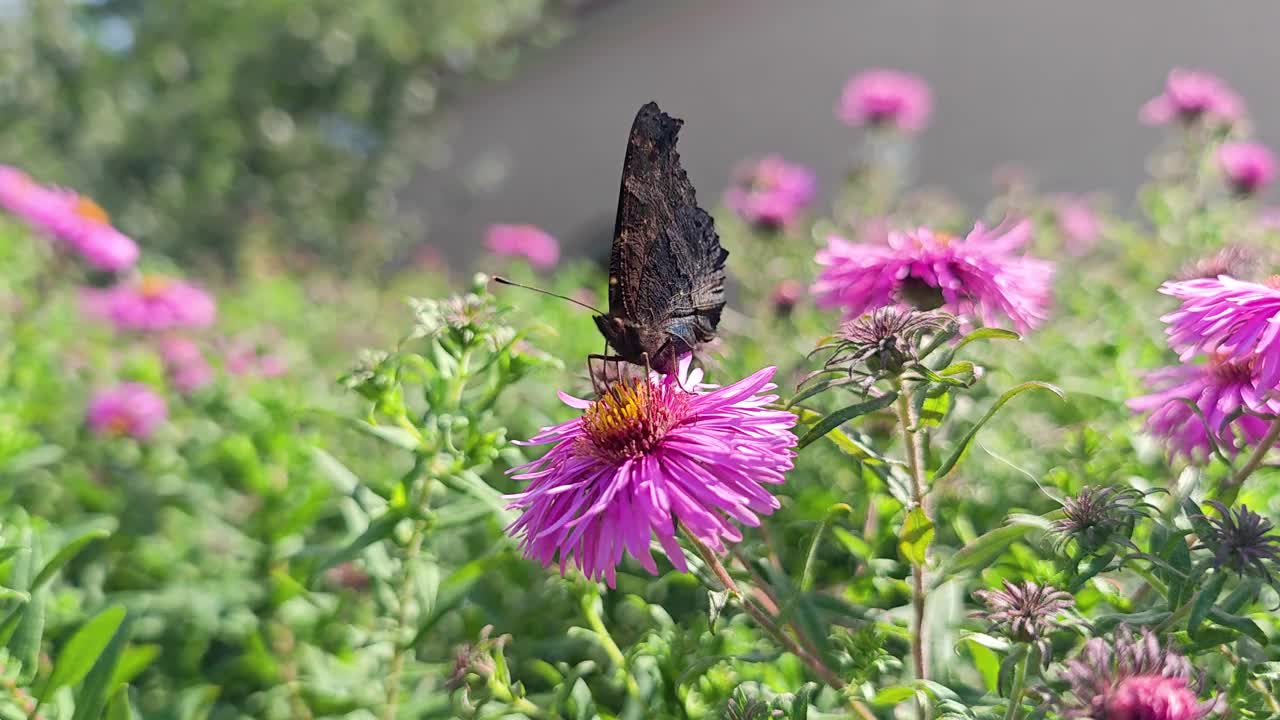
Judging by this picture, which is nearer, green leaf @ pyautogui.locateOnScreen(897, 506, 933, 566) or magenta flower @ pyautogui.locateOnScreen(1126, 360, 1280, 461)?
green leaf @ pyautogui.locateOnScreen(897, 506, 933, 566)

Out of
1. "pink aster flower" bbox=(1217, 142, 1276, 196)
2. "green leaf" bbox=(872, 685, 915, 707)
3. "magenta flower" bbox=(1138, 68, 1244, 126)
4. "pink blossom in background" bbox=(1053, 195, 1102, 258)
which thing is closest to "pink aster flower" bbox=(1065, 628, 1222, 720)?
"green leaf" bbox=(872, 685, 915, 707)

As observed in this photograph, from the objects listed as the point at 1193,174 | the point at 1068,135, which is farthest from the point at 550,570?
the point at 1068,135

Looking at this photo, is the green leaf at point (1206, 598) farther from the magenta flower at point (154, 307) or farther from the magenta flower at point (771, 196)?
the magenta flower at point (154, 307)

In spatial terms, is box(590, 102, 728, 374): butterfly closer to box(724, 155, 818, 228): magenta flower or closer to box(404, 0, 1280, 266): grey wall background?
box(724, 155, 818, 228): magenta flower

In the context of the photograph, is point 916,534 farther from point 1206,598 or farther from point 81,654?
point 81,654

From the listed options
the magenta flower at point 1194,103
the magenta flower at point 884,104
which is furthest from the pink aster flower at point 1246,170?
the magenta flower at point 884,104

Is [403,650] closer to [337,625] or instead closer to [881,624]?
[337,625]

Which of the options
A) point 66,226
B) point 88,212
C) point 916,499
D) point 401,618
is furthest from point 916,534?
point 88,212
